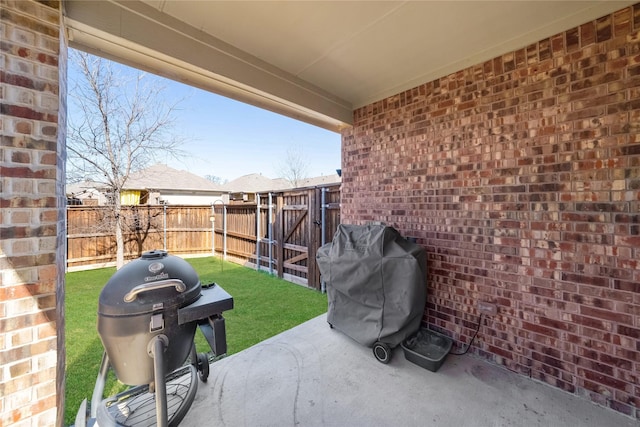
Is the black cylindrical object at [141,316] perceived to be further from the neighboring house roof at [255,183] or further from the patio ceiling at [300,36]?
the neighboring house roof at [255,183]

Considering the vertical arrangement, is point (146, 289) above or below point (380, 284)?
above

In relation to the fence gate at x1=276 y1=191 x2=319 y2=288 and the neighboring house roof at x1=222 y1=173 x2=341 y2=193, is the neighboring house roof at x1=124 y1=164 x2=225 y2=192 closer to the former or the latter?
the neighboring house roof at x1=222 y1=173 x2=341 y2=193

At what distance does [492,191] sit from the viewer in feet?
8.10

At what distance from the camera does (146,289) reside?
4.75 feet

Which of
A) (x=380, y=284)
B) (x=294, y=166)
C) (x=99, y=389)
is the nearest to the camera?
(x=99, y=389)

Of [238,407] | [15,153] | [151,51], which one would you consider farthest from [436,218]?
[15,153]

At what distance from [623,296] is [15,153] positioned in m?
3.99

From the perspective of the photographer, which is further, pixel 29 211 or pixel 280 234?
pixel 280 234

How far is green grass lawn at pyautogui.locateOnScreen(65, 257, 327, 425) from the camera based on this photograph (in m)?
2.60

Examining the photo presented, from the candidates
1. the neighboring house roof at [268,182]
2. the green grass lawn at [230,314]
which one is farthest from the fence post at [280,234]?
the neighboring house roof at [268,182]

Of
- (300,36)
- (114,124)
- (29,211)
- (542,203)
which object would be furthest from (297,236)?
(114,124)

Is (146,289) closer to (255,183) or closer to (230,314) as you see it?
(230,314)

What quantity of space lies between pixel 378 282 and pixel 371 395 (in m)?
0.93

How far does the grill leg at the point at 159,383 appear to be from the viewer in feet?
4.73
